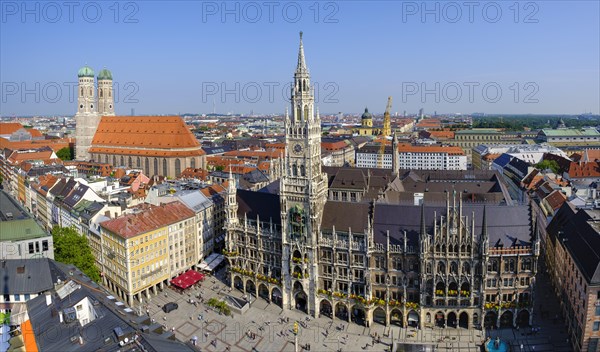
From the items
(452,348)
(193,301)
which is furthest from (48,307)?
(452,348)

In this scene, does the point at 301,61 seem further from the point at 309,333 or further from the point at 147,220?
the point at 309,333

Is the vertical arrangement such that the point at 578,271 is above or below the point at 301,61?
below

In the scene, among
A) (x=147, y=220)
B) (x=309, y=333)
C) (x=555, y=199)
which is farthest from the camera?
(x=555, y=199)

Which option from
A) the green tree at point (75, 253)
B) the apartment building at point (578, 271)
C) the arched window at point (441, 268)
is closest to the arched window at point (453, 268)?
the arched window at point (441, 268)

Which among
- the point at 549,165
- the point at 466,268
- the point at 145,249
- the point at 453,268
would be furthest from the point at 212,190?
the point at 549,165

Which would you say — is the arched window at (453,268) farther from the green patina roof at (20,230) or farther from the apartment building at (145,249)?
the green patina roof at (20,230)

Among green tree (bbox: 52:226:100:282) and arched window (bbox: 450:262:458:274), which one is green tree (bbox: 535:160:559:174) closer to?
arched window (bbox: 450:262:458:274)

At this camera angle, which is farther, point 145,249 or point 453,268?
point 145,249

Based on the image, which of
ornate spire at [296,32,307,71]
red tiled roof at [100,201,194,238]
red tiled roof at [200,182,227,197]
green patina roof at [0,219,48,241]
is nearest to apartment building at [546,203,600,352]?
ornate spire at [296,32,307,71]
